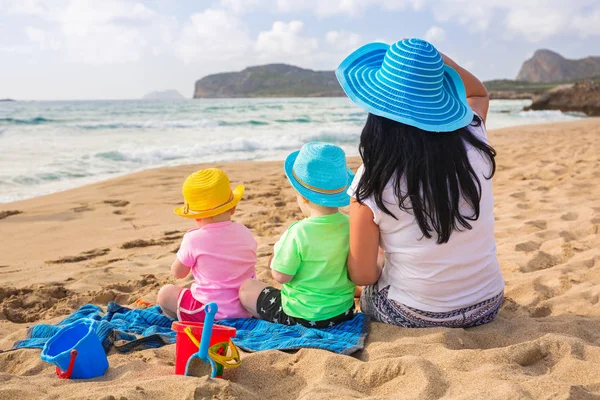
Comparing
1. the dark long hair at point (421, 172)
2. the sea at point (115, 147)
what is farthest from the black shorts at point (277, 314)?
the sea at point (115, 147)

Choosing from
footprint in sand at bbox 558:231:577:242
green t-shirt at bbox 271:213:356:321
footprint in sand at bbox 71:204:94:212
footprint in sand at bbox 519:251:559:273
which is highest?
green t-shirt at bbox 271:213:356:321

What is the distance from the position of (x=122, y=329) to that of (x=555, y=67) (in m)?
121

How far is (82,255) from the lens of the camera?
4.66m

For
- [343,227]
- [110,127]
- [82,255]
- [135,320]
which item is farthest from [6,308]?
[110,127]

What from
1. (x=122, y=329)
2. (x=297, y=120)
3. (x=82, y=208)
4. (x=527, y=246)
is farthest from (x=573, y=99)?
(x=122, y=329)

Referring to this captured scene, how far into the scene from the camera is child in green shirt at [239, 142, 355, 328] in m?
2.59

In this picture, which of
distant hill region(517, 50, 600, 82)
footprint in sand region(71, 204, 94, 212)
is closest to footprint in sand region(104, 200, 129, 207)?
footprint in sand region(71, 204, 94, 212)

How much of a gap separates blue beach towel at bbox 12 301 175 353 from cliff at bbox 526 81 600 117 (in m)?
26.7

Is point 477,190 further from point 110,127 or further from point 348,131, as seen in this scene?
point 110,127

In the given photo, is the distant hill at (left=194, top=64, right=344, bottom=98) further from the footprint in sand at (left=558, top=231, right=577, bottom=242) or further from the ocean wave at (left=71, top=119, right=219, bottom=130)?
the footprint in sand at (left=558, top=231, right=577, bottom=242)

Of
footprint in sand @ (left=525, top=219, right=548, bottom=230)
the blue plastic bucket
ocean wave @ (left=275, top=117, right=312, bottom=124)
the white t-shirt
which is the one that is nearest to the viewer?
the blue plastic bucket

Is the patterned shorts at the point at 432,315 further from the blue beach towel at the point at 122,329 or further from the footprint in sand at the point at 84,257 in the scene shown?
the footprint in sand at the point at 84,257

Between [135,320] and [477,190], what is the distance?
1881 millimetres

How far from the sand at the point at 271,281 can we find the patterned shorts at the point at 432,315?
2.2 inches
